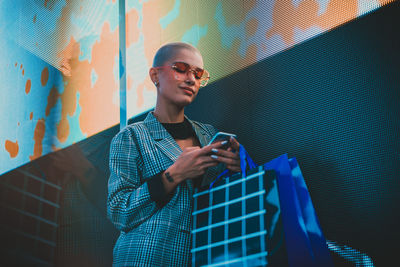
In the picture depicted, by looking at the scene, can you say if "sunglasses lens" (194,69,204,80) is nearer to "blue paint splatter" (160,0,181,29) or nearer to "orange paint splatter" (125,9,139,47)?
"blue paint splatter" (160,0,181,29)

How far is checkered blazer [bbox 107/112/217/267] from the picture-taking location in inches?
43.4

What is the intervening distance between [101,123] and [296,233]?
5.26ft

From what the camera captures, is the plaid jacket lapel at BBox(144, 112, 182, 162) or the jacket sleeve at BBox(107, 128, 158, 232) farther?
the plaid jacket lapel at BBox(144, 112, 182, 162)

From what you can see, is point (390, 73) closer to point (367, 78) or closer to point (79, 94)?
point (367, 78)

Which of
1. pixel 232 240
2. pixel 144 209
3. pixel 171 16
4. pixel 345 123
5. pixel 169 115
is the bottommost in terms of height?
pixel 232 240

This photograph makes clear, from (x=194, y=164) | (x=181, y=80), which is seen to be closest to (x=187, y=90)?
(x=181, y=80)

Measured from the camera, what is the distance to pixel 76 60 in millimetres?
2236

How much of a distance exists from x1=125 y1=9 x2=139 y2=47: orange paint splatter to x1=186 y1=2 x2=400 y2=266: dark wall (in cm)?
107

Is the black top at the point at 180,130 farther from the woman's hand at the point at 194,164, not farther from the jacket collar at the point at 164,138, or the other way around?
the woman's hand at the point at 194,164

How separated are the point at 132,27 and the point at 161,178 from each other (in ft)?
4.78

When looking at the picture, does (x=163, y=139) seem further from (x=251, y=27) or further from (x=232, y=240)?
(x=251, y=27)

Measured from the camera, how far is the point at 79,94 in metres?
2.22

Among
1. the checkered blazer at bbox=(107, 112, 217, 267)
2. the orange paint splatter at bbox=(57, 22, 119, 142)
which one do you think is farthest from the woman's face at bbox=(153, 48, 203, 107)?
the orange paint splatter at bbox=(57, 22, 119, 142)

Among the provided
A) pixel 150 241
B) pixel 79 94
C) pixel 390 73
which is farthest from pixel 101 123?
pixel 390 73
